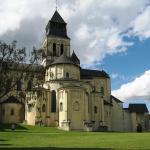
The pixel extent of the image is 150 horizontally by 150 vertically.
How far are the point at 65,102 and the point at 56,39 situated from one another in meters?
30.0

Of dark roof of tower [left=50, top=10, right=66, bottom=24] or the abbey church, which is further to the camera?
dark roof of tower [left=50, top=10, right=66, bottom=24]

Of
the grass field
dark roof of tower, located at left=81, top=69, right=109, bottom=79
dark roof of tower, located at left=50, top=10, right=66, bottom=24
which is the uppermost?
dark roof of tower, located at left=50, top=10, right=66, bottom=24

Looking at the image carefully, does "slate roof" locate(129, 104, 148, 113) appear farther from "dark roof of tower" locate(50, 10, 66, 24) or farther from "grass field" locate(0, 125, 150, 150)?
"grass field" locate(0, 125, 150, 150)

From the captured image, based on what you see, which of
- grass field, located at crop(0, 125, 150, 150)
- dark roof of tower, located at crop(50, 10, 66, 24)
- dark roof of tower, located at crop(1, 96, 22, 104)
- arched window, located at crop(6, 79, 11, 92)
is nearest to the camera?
grass field, located at crop(0, 125, 150, 150)

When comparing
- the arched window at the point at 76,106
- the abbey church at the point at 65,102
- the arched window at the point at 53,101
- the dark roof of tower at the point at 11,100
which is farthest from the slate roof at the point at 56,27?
the arched window at the point at 76,106

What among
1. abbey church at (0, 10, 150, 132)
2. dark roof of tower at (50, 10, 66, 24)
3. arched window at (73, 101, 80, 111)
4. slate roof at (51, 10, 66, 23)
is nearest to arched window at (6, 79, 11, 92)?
abbey church at (0, 10, 150, 132)

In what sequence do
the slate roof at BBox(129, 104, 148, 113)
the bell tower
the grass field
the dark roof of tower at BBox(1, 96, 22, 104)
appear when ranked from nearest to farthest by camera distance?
the grass field < the dark roof of tower at BBox(1, 96, 22, 104) < the bell tower < the slate roof at BBox(129, 104, 148, 113)

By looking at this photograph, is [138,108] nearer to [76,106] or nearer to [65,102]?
[76,106]

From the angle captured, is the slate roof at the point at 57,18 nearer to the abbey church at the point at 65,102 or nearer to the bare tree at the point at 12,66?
the abbey church at the point at 65,102

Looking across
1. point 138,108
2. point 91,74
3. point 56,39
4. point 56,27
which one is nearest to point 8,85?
point 91,74

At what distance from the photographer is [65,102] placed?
2581 inches

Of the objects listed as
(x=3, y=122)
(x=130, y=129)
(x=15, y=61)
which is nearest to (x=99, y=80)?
(x=130, y=129)

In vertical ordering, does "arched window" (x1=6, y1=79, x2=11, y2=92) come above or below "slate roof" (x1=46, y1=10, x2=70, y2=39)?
below

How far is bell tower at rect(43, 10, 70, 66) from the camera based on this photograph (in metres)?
90.3
